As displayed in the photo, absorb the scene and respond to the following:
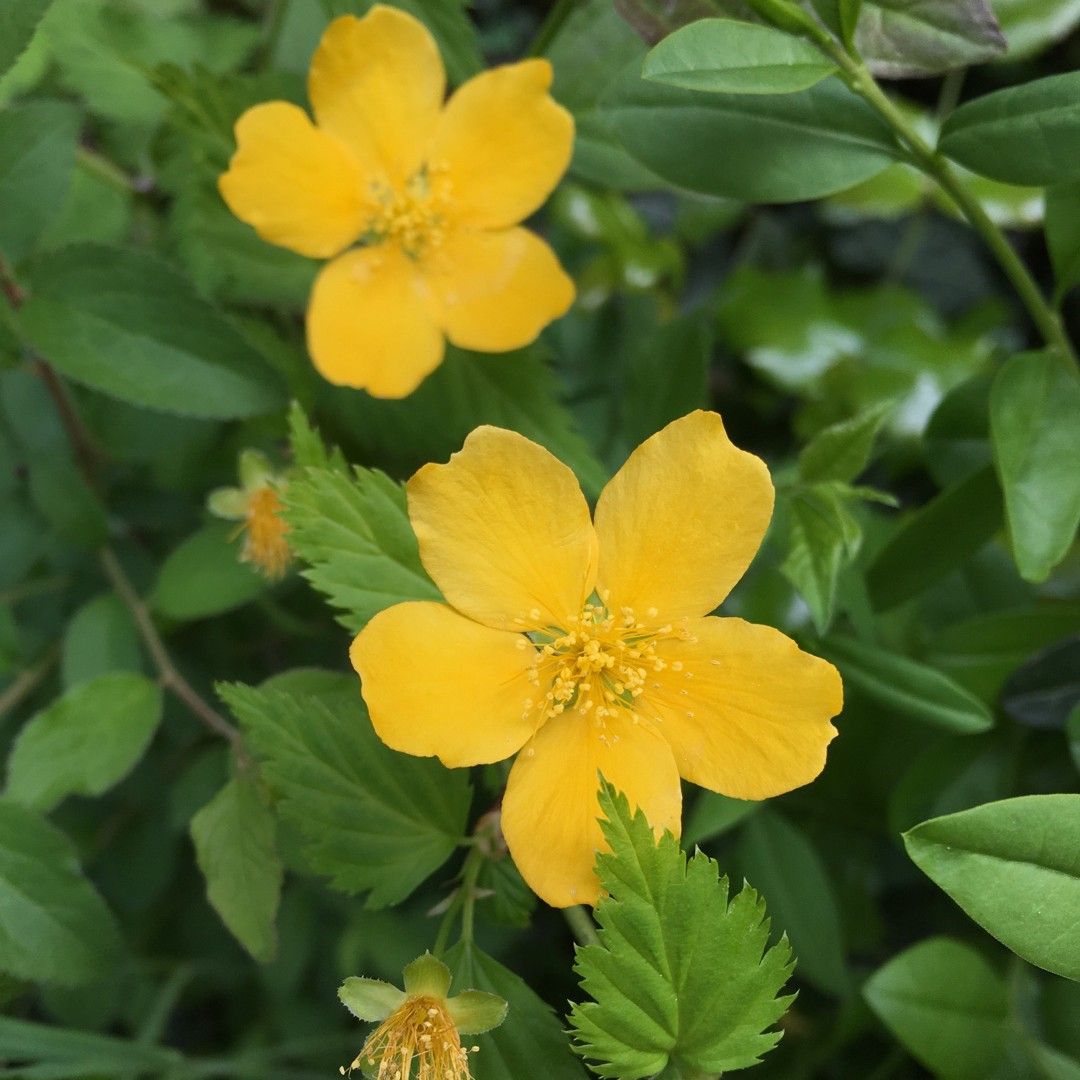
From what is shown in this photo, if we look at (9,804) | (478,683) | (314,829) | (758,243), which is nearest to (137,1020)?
(9,804)

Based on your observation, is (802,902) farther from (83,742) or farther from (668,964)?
(83,742)

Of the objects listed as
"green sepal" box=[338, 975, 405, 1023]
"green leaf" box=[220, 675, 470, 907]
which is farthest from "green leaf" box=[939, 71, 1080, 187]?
"green sepal" box=[338, 975, 405, 1023]

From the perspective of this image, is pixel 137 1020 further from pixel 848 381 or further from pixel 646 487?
pixel 848 381

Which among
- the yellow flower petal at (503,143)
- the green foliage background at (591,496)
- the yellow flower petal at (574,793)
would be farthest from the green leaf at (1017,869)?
the yellow flower petal at (503,143)

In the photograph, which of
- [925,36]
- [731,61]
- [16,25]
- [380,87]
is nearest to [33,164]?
[16,25]

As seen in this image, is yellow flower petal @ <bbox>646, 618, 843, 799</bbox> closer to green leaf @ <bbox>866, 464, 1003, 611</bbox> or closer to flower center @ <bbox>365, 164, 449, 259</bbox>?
green leaf @ <bbox>866, 464, 1003, 611</bbox>

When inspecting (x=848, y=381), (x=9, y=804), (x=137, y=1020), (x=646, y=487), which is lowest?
(x=137, y=1020)
